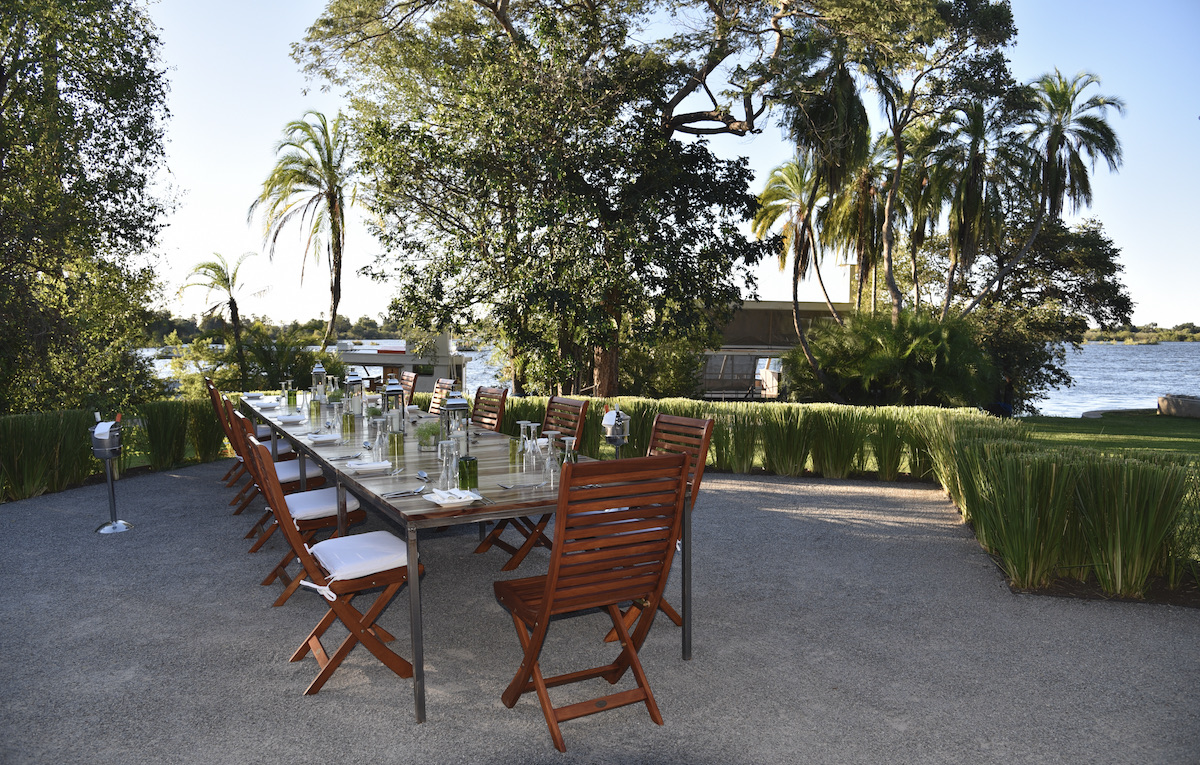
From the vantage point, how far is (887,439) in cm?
742

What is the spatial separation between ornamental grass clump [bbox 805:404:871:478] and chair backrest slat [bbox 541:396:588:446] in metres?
3.26

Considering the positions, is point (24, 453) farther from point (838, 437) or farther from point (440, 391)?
point (838, 437)

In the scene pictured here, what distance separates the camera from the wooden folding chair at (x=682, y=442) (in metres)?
3.55

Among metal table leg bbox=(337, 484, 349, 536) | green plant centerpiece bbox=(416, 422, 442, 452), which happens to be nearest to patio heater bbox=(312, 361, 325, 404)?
green plant centerpiece bbox=(416, 422, 442, 452)

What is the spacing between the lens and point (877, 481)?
749 centimetres

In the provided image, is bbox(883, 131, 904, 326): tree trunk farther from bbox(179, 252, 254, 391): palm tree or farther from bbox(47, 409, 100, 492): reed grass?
bbox(47, 409, 100, 492): reed grass

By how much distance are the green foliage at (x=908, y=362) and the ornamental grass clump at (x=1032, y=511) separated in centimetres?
809

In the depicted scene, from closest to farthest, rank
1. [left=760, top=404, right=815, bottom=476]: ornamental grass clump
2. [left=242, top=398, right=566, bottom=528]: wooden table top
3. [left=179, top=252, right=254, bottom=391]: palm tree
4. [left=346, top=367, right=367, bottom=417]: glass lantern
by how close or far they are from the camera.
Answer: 1. [left=242, top=398, right=566, bottom=528]: wooden table top
2. [left=346, top=367, right=367, bottom=417]: glass lantern
3. [left=760, top=404, right=815, bottom=476]: ornamental grass clump
4. [left=179, top=252, right=254, bottom=391]: palm tree

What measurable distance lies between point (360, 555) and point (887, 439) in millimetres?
5861

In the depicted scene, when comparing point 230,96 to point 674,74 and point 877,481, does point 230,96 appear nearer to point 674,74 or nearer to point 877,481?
point 674,74

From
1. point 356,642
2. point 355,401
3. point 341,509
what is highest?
point 355,401

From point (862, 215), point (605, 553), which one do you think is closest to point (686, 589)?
point (605, 553)

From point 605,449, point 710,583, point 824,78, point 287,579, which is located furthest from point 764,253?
point 287,579

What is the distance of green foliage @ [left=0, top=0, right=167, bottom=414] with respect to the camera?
293 inches
